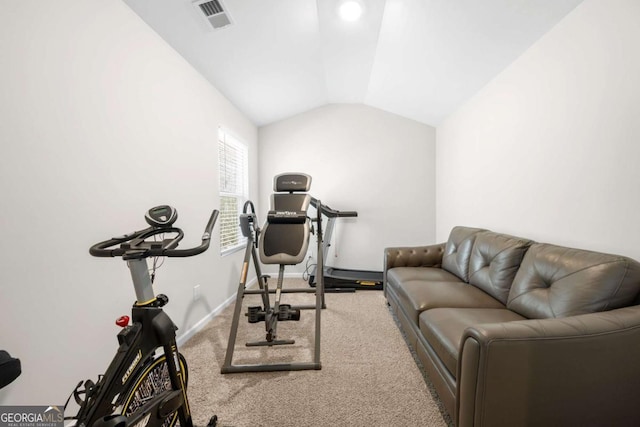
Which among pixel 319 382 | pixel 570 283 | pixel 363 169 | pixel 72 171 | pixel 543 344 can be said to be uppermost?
pixel 363 169

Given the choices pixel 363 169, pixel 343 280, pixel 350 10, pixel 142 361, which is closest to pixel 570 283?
pixel 142 361

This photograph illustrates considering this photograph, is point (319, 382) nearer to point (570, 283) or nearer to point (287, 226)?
point (287, 226)

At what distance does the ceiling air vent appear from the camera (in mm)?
1872

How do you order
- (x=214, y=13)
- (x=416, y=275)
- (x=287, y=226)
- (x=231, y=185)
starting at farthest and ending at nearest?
1. (x=231, y=185)
2. (x=416, y=275)
3. (x=287, y=226)
4. (x=214, y=13)

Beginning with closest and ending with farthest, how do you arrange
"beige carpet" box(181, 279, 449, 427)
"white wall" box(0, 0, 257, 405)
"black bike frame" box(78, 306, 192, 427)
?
"black bike frame" box(78, 306, 192, 427)
"white wall" box(0, 0, 257, 405)
"beige carpet" box(181, 279, 449, 427)

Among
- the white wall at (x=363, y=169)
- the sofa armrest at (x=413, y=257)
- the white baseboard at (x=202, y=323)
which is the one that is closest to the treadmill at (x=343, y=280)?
the white wall at (x=363, y=169)

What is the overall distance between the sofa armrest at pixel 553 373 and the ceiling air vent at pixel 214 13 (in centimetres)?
251

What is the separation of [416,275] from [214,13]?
109 inches

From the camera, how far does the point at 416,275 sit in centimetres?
261

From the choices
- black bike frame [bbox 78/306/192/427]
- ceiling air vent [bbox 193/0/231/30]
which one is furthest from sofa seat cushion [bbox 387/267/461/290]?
ceiling air vent [bbox 193/0/231/30]

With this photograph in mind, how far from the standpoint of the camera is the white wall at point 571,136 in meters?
1.45

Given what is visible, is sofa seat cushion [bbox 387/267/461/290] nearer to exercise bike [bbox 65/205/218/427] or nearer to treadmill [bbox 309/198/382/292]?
treadmill [bbox 309/198/382/292]

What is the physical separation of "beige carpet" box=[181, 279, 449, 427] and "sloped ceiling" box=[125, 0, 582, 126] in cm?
254

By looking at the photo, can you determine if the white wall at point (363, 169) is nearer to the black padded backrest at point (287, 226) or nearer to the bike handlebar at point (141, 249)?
the black padded backrest at point (287, 226)
